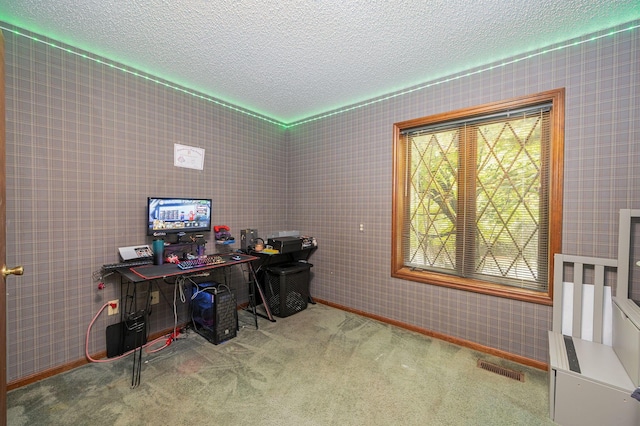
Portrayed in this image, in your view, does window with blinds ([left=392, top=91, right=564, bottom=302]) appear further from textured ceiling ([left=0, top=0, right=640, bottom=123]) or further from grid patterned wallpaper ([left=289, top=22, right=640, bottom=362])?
textured ceiling ([left=0, top=0, right=640, bottom=123])

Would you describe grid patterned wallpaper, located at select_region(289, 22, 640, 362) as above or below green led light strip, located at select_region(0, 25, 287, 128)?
below

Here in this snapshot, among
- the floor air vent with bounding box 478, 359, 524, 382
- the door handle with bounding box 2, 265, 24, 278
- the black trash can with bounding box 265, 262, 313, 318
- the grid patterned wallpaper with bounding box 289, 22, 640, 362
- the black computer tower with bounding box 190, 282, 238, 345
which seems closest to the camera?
the door handle with bounding box 2, 265, 24, 278

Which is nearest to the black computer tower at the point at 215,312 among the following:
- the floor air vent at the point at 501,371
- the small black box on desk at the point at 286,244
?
the small black box on desk at the point at 286,244

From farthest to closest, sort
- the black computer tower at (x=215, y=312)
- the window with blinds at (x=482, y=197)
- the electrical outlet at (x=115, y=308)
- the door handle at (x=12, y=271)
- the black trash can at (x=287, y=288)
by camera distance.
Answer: the black trash can at (x=287, y=288) → the black computer tower at (x=215, y=312) → the electrical outlet at (x=115, y=308) → the window with blinds at (x=482, y=197) → the door handle at (x=12, y=271)

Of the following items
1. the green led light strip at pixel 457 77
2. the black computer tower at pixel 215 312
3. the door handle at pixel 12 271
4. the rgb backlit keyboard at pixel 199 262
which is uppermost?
the green led light strip at pixel 457 77

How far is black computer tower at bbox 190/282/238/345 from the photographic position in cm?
246

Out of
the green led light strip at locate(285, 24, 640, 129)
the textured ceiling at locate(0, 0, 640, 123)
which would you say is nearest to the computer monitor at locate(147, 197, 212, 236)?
the textured ceiling at locate(0, 0, 640, 123)

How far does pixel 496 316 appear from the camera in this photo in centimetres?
229

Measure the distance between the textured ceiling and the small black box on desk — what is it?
1.68m

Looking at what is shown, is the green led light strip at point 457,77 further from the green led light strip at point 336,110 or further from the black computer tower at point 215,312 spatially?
the black computer tower at point 215,312

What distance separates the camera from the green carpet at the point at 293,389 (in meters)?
1.61

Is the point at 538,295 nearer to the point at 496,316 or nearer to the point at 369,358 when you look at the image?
the point at 496,316

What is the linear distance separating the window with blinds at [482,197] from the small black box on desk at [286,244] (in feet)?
3.69

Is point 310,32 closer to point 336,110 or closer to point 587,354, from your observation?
point 336,110
